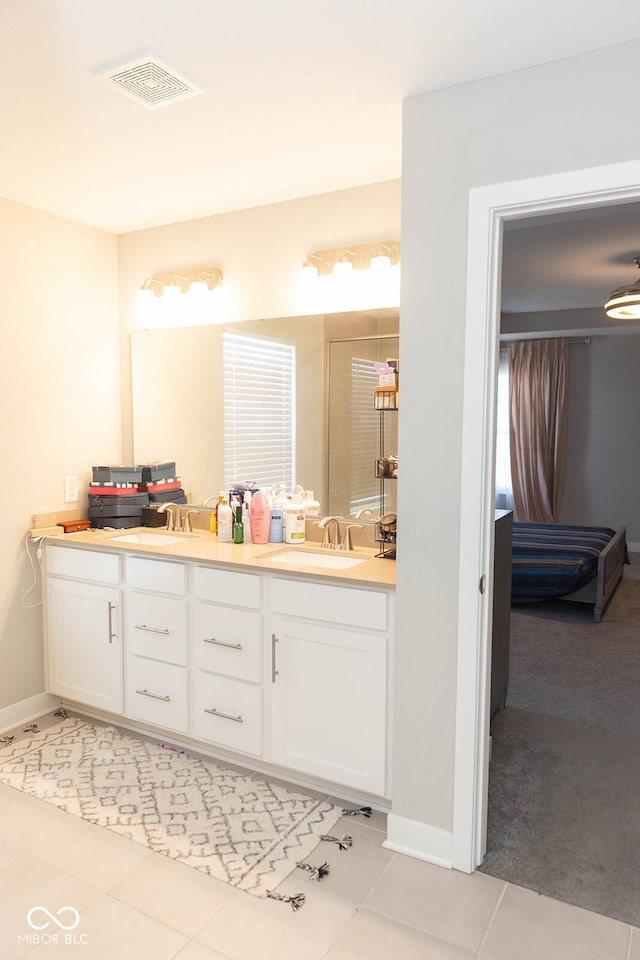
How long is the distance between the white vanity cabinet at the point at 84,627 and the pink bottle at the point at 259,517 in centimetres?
61

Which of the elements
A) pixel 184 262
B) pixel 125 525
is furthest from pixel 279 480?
pixel 184 262

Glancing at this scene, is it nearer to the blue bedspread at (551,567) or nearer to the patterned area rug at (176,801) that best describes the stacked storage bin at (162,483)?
the patterned area rug at (176,801)

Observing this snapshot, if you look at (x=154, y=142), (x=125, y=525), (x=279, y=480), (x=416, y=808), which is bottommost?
(x=416, y=808)

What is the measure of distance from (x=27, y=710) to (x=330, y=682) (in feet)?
5.34

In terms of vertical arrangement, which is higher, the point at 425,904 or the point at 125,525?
the point at 125,525

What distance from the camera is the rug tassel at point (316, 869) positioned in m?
2.04

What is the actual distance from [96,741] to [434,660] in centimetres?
164

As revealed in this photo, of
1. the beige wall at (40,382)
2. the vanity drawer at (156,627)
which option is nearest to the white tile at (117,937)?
the vanity drawer at (156,627)

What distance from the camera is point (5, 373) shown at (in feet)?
9.73

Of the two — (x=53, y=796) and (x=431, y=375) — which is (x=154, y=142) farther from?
(x=53, y=796)

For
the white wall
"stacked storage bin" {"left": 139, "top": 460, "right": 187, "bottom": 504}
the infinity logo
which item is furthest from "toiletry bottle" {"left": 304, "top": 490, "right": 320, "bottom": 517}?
the infinity logo

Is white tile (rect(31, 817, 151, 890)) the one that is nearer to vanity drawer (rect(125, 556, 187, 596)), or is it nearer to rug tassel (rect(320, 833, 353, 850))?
rug tassel (rect(320, 833, 353, 850))

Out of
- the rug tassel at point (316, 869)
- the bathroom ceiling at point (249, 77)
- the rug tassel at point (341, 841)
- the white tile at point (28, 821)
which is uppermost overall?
the bathroom ceiling at point (249, 77)

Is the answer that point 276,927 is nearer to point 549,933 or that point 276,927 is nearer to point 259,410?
point 549,933
